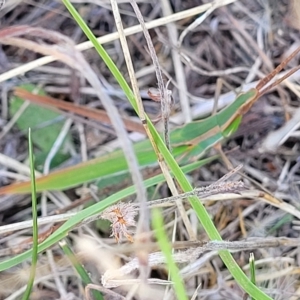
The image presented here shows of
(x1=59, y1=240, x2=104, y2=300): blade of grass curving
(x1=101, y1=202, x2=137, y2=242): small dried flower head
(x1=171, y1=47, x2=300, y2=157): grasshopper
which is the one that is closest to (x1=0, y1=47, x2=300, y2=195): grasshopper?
(x1=171, y1=47, x2=300, y2=157): grasshopper

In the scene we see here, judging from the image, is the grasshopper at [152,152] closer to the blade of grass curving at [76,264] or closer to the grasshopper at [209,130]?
the grasshopper at [209,130]

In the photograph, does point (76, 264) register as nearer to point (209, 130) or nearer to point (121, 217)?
point (121, 217)

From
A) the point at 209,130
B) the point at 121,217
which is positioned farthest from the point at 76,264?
the point at 209,130

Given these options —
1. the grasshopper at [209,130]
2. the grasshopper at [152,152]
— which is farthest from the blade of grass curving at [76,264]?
the grasshopper at [209,130]

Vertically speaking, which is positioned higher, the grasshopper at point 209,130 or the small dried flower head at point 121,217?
the grasshopper at point 209,130

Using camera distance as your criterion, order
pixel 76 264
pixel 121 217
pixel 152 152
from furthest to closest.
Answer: pixel 152 152 < pixel 76 264 < pixel 121 217

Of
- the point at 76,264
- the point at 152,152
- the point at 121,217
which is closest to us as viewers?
the point at 121,217

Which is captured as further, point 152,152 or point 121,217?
point 152,152

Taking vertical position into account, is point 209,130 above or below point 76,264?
above

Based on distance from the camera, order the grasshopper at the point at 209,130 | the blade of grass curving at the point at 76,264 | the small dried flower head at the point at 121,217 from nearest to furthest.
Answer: the small dried flower head at the point at 121,217, the blade of grass curving at the point at 76,264, the grasshopper at the point at 209,130

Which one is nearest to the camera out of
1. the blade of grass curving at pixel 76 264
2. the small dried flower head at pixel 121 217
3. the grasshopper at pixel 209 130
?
the small dried flower head at pixel 121 217

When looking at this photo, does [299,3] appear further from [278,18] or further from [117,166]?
[117,166]
